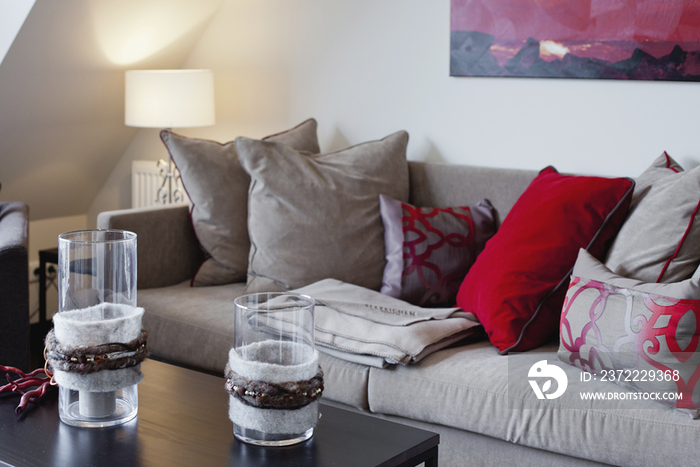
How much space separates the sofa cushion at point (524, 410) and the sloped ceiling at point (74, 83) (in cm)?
184

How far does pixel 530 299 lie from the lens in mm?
1832

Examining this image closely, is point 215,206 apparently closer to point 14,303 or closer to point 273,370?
point 14,303

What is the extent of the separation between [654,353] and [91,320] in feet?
3.68

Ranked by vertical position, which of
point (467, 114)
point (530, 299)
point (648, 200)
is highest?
point (467, 114)

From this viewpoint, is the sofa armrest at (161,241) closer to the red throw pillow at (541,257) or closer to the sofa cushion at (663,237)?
the red throw pillow at (541,257)

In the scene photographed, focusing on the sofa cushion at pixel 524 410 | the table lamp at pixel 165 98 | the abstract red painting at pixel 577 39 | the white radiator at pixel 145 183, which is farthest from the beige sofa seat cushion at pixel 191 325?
the abstract red painting at pixel 577 39

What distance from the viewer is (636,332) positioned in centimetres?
152

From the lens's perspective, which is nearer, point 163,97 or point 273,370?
point 273,370

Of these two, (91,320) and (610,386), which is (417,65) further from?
(91,320)

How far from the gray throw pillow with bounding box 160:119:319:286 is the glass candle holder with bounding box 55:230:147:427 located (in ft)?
4.33

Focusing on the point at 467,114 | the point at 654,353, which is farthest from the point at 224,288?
the point at 654,353

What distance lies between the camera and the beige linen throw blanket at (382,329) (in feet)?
5.80

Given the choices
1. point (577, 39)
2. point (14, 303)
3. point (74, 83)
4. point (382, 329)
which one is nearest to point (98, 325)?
point (382, 329)

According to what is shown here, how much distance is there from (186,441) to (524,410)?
817 millimetres
